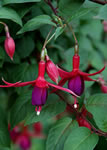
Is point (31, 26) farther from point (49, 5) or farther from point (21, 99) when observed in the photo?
point (21, 99)

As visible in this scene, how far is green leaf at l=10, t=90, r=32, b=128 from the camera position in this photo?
91 cm

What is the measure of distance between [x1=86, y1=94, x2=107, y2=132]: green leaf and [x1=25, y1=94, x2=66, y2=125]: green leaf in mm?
90

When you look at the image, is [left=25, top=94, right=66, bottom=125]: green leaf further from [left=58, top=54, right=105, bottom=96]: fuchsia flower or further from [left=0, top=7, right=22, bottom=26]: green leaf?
[left=0, top=7, right=22, bottom=26]: green leaf

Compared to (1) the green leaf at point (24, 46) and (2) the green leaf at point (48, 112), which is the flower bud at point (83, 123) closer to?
(2) the green leaf at point (48, 112)

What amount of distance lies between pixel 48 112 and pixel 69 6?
0.34 m

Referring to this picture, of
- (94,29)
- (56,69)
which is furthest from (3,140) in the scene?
(94,29)

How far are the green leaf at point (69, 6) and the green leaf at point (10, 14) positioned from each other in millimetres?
159

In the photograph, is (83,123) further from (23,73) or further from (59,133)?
(23,73)

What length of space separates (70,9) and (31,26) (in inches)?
7.1

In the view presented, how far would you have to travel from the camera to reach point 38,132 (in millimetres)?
1617

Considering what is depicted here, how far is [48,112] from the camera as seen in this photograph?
84 cm

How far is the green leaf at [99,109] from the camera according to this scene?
0.77 m

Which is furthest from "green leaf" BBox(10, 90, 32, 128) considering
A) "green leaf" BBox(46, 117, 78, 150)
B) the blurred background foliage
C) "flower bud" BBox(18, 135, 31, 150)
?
"flower bud" BBox(18, 135, 31, 150)


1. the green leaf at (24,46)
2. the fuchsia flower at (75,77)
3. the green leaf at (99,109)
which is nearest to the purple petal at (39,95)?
the fuchsia flower at (75,77)
